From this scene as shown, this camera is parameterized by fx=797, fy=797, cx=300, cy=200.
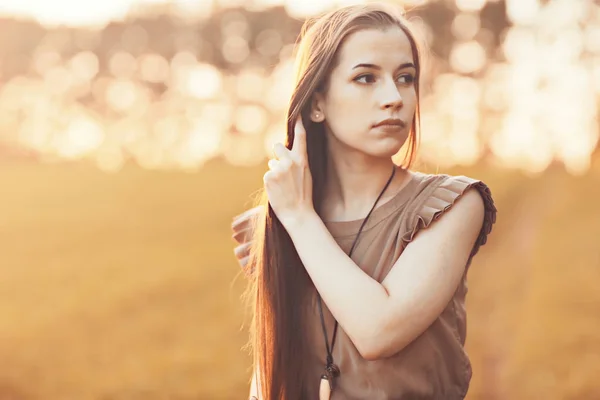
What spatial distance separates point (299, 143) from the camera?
1.85 m

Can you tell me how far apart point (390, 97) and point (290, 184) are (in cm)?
29

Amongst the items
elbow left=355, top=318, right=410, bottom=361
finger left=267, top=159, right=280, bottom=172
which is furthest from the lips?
elbow left=355, top=318, right=410, bottom=361

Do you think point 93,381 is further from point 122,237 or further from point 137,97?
point 137,97

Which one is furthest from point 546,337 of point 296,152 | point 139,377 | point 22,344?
point 296,152

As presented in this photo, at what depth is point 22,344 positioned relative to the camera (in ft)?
21.1

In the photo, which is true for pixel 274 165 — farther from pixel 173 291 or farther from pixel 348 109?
pixel 173 291

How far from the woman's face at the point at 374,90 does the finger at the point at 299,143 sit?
0.29 ft

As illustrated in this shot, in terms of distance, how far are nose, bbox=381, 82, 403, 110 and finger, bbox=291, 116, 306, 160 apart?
0.21 meters

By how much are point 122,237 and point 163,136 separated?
1529 millimetres

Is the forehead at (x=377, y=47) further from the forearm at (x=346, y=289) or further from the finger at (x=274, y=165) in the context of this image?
the forearm at (x=346, y=289)

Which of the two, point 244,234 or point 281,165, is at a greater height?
point 281,165

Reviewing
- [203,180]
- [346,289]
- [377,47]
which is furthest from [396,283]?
[203,180]

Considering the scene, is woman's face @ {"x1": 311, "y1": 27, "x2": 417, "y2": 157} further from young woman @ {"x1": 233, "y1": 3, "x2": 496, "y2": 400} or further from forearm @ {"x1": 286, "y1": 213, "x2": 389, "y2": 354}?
forearm @ {"x1": 286, "y1": 213, "x2": 389, "y2": 354}

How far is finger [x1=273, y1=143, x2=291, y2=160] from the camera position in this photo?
1833 mm
